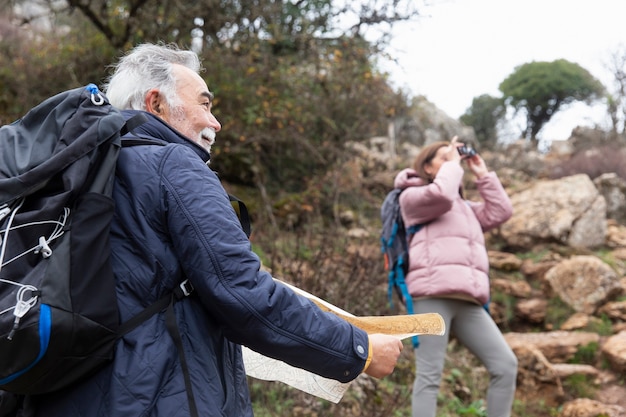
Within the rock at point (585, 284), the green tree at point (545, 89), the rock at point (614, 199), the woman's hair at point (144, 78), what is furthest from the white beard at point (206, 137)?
the green tree at point (545, 89)

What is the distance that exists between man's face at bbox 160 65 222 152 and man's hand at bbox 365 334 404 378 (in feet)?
2.61

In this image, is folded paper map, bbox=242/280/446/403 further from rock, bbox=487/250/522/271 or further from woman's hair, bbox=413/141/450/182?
rock, bbox=487/250/522/271

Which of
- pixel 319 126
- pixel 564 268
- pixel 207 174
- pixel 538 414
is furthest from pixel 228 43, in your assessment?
pixel 207 174

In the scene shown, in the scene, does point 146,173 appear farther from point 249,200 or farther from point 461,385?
point 249,200

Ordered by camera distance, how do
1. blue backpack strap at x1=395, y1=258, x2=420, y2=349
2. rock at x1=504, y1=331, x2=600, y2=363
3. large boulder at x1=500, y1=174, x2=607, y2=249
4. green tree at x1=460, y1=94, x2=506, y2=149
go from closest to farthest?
1. blue backpack strap at x1=395, y1=258, x2=420, y2=349
2. rock at x1=504, y1=331, x2=600, y2=363
3. large boulder at x1=500, y1=174, x2=607, y2=249
4. green tree at x1=460, y1=94, x2=506, y2=149

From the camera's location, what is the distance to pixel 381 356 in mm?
1775

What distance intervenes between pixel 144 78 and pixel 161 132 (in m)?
0.28

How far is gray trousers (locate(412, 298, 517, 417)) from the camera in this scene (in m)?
3.64

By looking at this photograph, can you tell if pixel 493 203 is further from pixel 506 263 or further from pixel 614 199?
pixel 614 199

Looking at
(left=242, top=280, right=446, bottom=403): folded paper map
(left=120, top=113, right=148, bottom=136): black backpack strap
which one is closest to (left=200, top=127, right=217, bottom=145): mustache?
(left=120, top=113, right=148, bottom=136): black backpack strap

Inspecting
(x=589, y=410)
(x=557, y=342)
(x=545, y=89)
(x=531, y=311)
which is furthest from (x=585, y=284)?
(x=545, y=89)

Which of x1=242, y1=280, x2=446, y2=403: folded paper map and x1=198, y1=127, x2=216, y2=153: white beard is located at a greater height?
x1=198, y1=127, x2=216, y2=153: white beard

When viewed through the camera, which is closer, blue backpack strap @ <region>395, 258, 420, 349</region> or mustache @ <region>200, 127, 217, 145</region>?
mustache @ <region>200, 127, 217, 145</region>

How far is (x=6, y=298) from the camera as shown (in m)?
1.37
